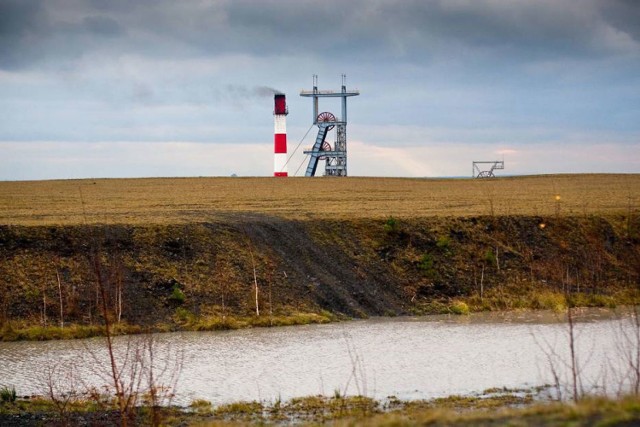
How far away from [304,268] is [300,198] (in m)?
21.9

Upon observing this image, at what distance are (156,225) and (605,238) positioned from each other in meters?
22.0

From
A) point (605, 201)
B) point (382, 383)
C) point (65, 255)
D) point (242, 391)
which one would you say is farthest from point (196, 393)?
point (605, 201)

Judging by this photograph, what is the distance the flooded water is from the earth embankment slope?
9.99 feet

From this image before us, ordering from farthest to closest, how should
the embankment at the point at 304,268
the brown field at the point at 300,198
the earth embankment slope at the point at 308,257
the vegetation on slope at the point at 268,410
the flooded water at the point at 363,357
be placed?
1. the brown field at the point at 300,198
2. the earth embankment slope at the point at 308,257
3. the embankment at the point at 304,268
4. the flooded water at the point at 363,357
5. the vegetation on slope at the point at 268,410

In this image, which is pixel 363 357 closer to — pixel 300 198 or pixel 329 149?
pixel 300 198

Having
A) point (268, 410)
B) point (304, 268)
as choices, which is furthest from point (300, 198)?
point (268, 410)

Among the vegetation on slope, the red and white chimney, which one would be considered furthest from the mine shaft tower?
the vegetation on slope

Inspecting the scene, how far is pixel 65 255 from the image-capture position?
4141cm

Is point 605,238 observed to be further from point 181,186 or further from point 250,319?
point 181,186

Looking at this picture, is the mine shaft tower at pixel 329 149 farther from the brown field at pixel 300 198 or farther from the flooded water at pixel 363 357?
the flooded water at pixel 363 357

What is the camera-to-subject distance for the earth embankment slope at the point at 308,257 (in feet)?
128

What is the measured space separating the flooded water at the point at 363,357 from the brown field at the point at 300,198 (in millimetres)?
8914

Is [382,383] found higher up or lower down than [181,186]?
lower down

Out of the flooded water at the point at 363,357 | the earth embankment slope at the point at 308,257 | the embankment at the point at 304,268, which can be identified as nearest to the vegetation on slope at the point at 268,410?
the flooded water at the point at 363,357
